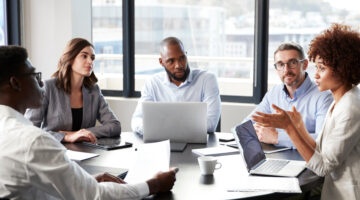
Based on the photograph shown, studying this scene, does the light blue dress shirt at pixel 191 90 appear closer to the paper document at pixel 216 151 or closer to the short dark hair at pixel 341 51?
the paper document at pixel 216 151

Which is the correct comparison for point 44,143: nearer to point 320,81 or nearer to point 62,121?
point 320,81

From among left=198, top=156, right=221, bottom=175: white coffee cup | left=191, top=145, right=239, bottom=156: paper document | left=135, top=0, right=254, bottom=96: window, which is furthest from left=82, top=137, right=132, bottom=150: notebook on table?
left=135, top=0, right=254, bottom=96: window

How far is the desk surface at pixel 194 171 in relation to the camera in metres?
1.85

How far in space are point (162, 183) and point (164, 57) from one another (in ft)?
5.71

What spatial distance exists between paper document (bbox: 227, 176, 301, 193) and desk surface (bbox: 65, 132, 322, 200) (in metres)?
0.03

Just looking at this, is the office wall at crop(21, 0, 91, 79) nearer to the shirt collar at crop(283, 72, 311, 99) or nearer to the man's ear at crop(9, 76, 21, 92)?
the shirt collar at crop(283, 72, 311, 99)

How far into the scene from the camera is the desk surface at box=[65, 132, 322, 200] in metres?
1.85

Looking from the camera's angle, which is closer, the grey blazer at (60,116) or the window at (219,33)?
the grey blazer at (60,116)

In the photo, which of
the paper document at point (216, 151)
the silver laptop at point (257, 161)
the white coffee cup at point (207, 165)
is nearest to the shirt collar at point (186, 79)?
the paper document at point (216, 151)

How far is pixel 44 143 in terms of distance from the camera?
4.80 ft

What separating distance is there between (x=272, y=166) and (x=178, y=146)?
60cm

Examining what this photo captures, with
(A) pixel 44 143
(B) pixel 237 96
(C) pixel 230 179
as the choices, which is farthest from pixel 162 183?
(B) pixel 237 96

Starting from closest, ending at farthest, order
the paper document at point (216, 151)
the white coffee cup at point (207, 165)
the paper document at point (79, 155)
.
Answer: the white coffee cup at point (207, 165), the paper document at point (79, 155), the paper document at point (216, 151)

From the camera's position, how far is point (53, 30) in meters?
4.75
